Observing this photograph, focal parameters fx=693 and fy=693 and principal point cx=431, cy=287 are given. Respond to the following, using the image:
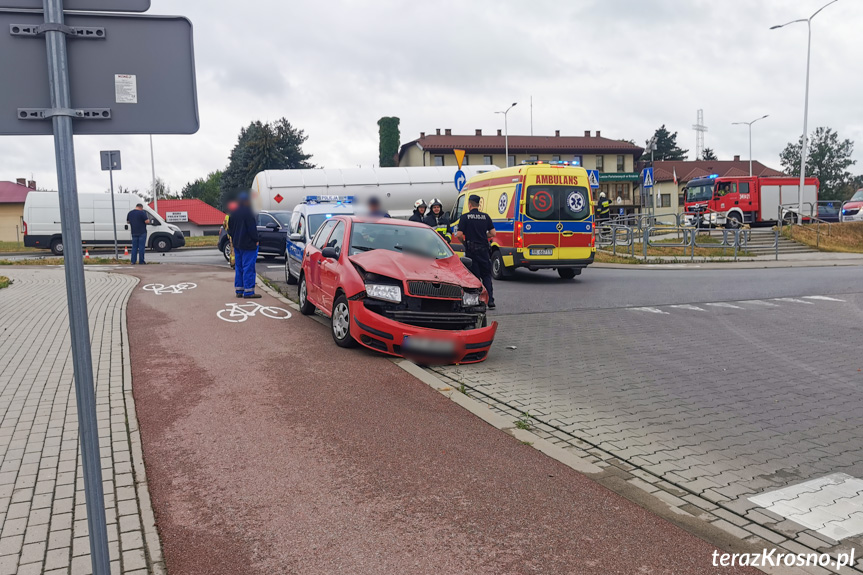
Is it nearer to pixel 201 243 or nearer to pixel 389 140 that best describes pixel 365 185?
pixel 201 243

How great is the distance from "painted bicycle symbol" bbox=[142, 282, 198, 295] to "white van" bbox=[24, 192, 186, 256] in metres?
15.4

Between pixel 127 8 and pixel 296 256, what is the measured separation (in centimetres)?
1097

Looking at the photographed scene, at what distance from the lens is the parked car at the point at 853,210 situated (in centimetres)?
3559

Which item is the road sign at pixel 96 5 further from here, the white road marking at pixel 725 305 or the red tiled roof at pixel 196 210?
the red tiled roof at pixel 196 210

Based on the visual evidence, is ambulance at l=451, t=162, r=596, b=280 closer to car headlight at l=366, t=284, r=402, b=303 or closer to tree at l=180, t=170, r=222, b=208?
car headlight at l=366, t=284, r=402, b=303

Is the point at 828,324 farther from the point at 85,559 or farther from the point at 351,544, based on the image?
the point at 85,559

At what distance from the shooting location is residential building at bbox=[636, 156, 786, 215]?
77.7m

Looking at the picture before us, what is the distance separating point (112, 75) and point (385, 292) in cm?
539

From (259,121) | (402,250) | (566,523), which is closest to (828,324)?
(402,250)

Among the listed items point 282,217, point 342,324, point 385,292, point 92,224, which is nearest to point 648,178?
point 282,217

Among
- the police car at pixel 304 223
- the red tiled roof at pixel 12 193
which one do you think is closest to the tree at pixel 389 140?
the red tiled roof at pixel 12 193

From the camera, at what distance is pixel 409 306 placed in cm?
781

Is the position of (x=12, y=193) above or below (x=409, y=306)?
above

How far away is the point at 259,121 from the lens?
71188 millimetres
